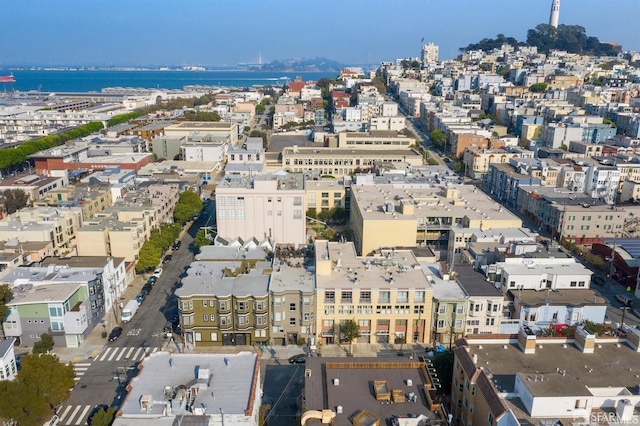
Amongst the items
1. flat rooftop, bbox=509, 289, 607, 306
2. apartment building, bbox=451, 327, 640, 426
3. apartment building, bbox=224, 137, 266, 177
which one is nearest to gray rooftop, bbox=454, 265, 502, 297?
flat rooftop, bbox=509, 289, 607, 306

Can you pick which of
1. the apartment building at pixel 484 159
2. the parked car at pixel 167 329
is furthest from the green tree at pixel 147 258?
the apartment building at pixel 484 159

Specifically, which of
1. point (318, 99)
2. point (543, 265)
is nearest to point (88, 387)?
point (543, 265)

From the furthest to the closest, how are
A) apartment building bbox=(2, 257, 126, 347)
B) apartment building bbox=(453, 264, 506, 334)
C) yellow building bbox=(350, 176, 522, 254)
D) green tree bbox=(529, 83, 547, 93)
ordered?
1. green tree bbox=(529, 83, 547, 93)
2. yellow building bbox=(350, 176, 522, 254)
3. apartment building bbox=(453, 264, 506, 334)
4. apartment building bbox=(2, 257, 126, 347)

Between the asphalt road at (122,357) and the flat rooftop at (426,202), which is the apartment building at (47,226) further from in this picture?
the flat rooftop at (426,202)

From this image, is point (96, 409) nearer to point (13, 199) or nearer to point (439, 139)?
point (13, 199)

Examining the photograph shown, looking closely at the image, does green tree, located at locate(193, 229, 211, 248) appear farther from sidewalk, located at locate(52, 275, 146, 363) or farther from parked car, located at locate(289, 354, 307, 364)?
parked car, located at locate(289, 354, 307, 364)

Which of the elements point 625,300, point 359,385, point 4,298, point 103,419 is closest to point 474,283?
point 625,300
